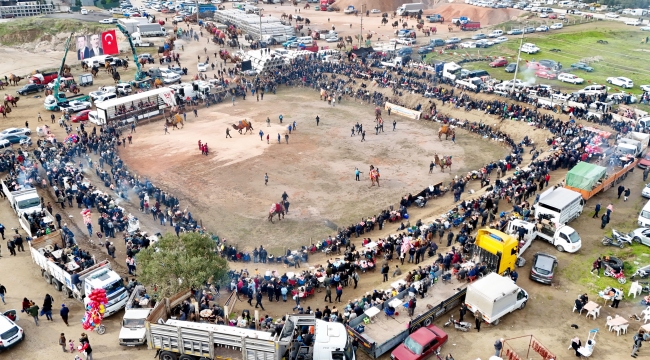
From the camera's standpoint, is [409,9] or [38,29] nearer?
[38,29]

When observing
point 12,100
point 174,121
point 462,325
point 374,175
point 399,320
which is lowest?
point 462,325

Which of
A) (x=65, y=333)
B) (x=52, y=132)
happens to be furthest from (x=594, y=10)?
(x=65, y=333)

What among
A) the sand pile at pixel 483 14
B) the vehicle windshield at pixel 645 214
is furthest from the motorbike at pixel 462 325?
the sand pile at pixel 483 14

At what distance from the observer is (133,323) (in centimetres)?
2228

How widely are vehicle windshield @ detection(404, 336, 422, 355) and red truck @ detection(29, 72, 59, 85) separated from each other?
189ft

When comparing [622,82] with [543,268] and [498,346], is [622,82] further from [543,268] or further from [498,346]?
[498,346]

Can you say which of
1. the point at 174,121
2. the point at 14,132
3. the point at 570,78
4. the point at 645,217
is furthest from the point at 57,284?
the point at 570,78

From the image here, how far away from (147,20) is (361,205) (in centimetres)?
6910

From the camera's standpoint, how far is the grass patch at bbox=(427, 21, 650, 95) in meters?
59.9

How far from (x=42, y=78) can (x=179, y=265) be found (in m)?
51.0

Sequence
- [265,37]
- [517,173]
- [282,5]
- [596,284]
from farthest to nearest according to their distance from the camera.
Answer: [282,5], [265,37], [517,173], [596,284]

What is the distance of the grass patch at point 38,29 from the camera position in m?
85.3

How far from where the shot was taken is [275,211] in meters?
34.8

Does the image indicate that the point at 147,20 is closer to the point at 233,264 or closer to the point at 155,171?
the point at 155,171
